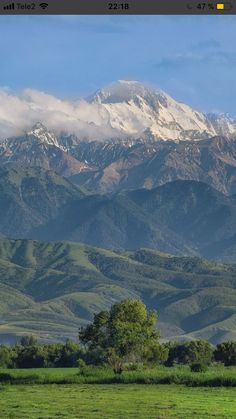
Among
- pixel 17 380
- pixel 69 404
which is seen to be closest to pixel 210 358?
pixel 17 380

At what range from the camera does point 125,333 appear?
5290 inches

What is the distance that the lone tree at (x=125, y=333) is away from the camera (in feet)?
439

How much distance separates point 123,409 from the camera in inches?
2169

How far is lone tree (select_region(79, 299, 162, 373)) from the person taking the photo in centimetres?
13388
